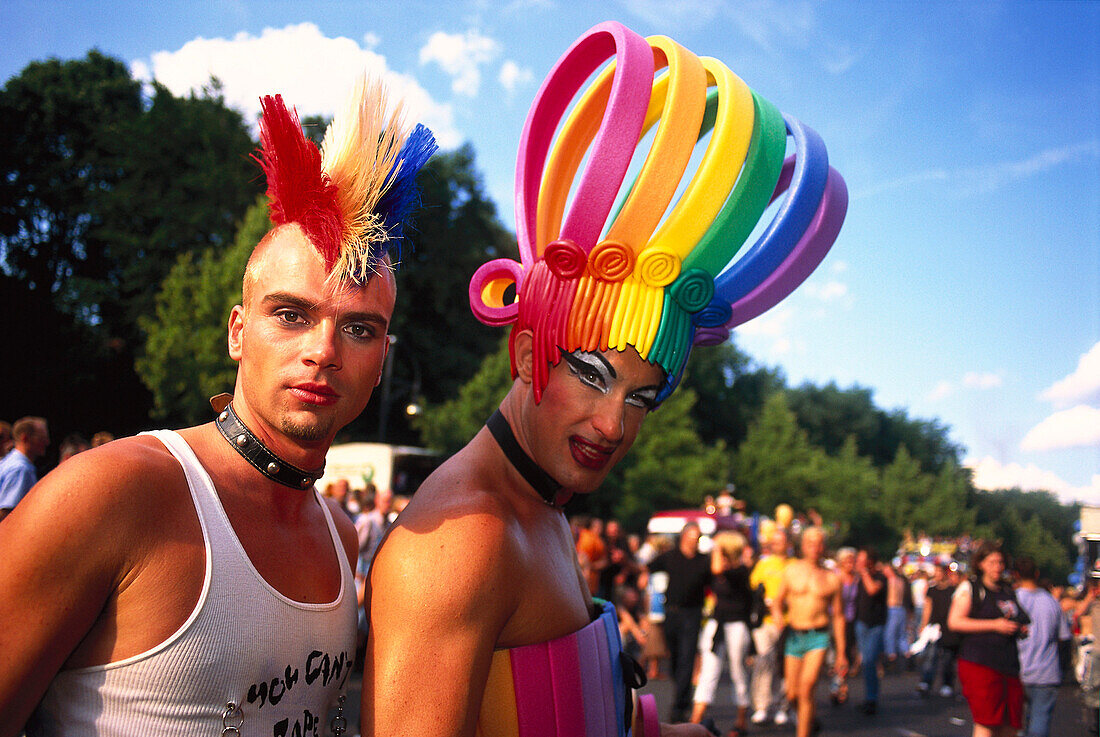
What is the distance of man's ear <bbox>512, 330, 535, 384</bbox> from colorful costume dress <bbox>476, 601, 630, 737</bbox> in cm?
71

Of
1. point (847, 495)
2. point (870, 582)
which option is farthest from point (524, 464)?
point (847, 495)

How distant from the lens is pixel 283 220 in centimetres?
207

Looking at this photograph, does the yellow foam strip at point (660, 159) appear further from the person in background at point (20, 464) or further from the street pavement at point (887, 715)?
the street pavement at point (887, 715)

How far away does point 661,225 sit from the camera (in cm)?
238

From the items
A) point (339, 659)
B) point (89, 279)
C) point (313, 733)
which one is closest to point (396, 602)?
point (339, 659)

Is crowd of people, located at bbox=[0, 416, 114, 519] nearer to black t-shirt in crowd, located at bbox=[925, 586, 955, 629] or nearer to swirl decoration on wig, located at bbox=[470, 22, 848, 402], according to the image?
swirl decoration on wig, located at bbox=[470, 22, 848, 402]

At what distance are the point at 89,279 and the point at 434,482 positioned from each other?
27.4 metres

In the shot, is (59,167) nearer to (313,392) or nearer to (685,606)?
(685,606)

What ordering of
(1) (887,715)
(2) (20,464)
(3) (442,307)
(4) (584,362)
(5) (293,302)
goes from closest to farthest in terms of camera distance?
(5) (293,302) → (4) (584,362) → (2) (20,464) → (1) (887,715) → (3) (442,307)

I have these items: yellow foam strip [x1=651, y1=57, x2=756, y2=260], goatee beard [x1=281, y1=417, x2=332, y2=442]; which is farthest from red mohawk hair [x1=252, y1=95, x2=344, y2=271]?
yellow foam strip [x1=651, y1=57, x2=756, y2=260]

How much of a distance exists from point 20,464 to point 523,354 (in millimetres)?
5023

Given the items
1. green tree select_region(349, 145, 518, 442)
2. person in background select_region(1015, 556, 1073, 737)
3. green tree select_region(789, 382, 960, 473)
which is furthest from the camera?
green tree select_region(789, 382, 960, 473)

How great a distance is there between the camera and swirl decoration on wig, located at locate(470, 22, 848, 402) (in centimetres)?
229

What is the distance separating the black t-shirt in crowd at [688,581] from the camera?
8406 mm
